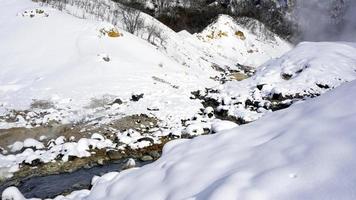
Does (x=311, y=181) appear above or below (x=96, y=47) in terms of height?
above

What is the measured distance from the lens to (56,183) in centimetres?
1355

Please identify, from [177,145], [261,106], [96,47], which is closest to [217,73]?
[96,47]

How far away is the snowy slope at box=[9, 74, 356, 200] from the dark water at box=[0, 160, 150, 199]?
7.38 m

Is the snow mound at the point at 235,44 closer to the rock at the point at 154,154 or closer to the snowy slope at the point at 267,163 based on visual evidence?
the rock at the point at 154,154

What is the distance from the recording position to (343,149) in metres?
3.76

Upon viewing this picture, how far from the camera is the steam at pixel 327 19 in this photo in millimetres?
99438

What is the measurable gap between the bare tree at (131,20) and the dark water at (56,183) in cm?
2739

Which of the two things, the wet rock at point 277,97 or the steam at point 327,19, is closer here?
the wet rock at point 277,97

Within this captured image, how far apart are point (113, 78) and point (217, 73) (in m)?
14.3

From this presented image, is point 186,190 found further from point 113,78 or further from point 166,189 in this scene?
point 113,78

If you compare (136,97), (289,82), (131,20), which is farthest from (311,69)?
(131,20)

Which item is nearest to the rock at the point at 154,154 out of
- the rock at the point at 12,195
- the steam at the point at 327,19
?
the rock at the point at 12,195

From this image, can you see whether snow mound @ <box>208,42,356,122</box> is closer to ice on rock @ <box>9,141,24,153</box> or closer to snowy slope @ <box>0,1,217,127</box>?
snowy slope @ <box>0,1,217,127</box>

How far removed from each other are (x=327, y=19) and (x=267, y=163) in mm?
116175
